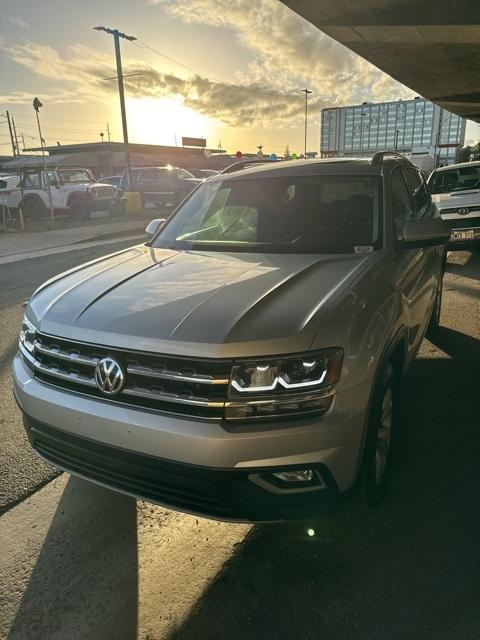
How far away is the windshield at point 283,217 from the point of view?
3.05m

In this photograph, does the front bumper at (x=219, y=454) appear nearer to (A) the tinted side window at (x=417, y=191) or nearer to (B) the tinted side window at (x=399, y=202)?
(B) the tinted side window at (x=399, y=202)

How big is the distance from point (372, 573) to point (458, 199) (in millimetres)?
8486

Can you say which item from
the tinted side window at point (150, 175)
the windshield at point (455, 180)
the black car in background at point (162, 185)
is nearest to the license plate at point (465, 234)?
the windshield at point (455, 180)

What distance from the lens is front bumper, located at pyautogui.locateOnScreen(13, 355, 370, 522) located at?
71.9 inches

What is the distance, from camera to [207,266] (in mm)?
2768

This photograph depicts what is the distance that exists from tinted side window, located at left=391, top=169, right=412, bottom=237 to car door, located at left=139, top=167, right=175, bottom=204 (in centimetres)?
2146

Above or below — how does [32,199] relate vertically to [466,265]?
above

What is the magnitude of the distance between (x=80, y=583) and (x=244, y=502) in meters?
0.95

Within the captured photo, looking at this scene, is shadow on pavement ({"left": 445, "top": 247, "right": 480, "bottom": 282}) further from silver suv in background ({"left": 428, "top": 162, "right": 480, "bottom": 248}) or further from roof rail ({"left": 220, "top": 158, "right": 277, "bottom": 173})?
roof rail ({"left": 220, "top": 158, "right": 277, "bottom": 173})

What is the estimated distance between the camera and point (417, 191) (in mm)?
4273

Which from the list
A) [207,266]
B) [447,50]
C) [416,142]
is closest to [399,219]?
[207,266]

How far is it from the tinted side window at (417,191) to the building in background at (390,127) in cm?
6962

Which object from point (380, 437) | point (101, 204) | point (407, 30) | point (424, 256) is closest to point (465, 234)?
point (424, 256)

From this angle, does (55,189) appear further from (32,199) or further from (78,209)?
(32,199)
